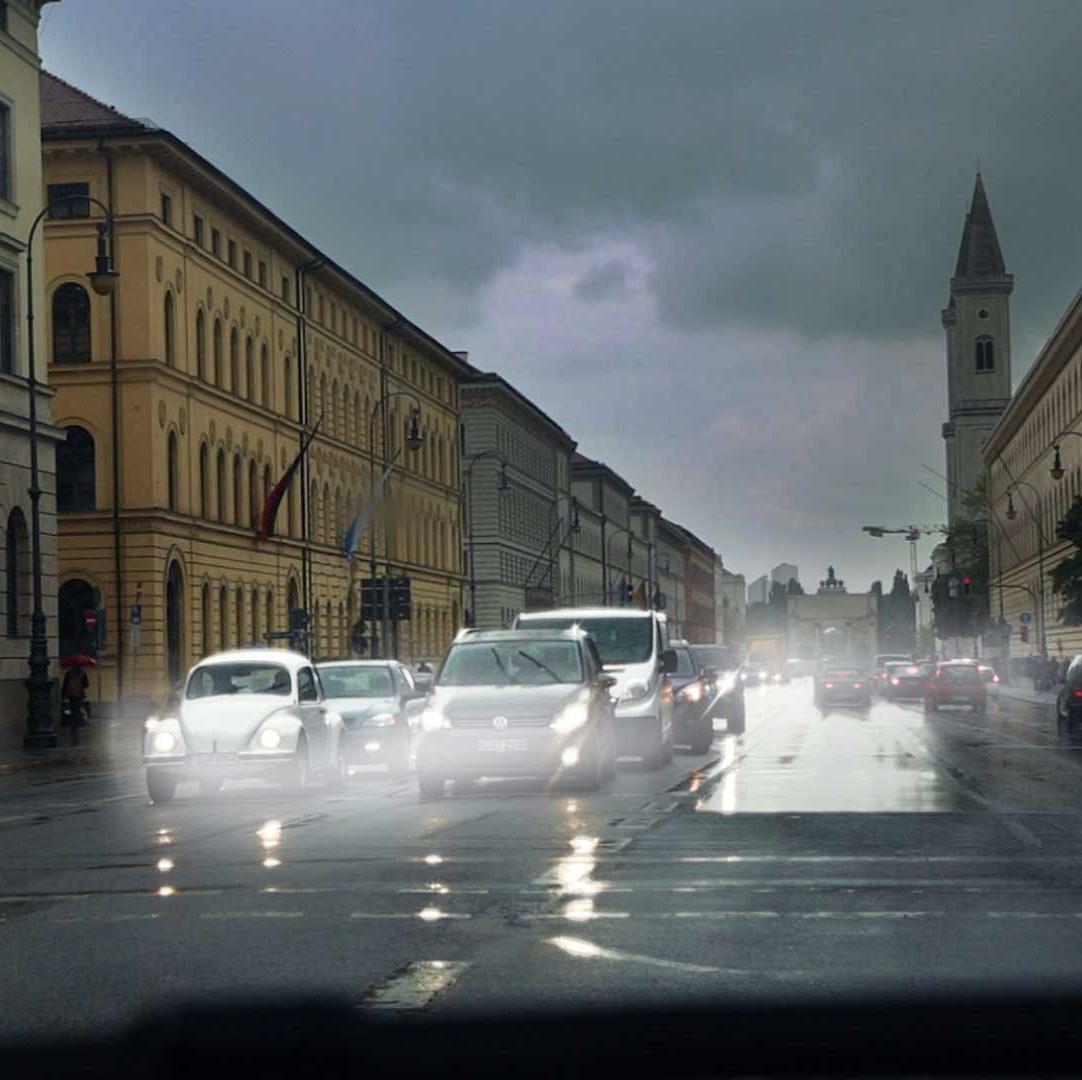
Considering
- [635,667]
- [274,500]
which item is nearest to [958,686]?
[274,500]

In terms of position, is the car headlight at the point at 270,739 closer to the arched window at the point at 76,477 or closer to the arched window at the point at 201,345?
the arched window at the point at 76,477

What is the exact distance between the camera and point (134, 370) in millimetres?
66062

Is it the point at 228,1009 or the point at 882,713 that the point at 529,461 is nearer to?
the point at 882,713

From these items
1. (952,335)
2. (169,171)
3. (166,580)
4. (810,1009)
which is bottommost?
(810,1009)

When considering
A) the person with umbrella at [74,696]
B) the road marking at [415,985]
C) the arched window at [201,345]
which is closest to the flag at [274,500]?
the arched window at [201,345]

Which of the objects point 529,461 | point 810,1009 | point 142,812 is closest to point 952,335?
point 529,461

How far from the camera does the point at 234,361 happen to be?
248 feet

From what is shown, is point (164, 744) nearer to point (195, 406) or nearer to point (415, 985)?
point (415, 985)

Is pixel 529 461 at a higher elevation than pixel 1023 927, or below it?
higher

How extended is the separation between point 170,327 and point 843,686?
23.4 meters

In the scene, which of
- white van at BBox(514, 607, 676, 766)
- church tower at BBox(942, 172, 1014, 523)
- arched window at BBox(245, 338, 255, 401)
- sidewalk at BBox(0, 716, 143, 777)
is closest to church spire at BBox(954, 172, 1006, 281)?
church tower at BBox(942, 172, 1014, 523)

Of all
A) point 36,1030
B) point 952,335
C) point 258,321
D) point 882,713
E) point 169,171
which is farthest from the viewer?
point 952,335

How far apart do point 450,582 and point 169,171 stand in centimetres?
4676

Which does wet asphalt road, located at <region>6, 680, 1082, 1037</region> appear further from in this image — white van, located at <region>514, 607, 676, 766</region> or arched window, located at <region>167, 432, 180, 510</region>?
arched window, located at <region>167, 432, 180, 510</region>
